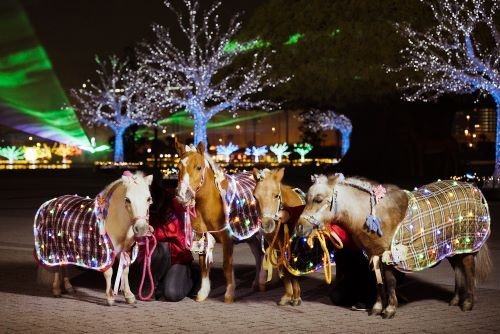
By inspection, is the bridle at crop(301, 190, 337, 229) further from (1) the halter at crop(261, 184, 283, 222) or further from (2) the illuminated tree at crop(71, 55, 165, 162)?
(2) the illuminated tree at crop(71, 55, 165, 162)

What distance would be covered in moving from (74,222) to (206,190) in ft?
5.25

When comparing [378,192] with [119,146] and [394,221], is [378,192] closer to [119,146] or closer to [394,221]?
[394,221]

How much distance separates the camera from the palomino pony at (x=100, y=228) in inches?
392

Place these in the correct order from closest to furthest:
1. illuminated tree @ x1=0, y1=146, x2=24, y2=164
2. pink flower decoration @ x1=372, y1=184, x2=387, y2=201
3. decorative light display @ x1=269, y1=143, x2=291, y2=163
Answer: pink flower decoration @ x1=372, y1=184, x2=387, y2=201
decorative light display @ x1=269, y1=143, x2=291, y2=163
illuminated tree @ x1=0, y1=146, x2=24, y2=164

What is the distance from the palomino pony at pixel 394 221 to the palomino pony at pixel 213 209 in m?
1.56

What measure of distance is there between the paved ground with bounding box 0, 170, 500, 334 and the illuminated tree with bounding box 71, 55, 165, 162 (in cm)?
4204

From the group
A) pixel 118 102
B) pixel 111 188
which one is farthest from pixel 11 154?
pixel 111 188

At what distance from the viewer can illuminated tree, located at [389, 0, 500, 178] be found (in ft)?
98.7

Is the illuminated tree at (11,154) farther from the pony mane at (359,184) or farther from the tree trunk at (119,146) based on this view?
the pony mane at (359,184)

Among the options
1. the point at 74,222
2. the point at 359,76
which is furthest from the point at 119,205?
the point at 359,76

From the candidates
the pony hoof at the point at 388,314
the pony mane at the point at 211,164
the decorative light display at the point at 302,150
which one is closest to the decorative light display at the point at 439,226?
the pony hoof at the point at 388,314

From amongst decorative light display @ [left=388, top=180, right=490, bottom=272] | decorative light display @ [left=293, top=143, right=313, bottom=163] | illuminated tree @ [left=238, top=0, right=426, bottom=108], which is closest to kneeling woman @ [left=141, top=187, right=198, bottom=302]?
decorative light display @ [left=388, top=180, right=490, bottom=272]

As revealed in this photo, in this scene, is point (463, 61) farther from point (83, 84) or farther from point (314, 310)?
point (83, 84)

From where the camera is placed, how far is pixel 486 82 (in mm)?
30562
